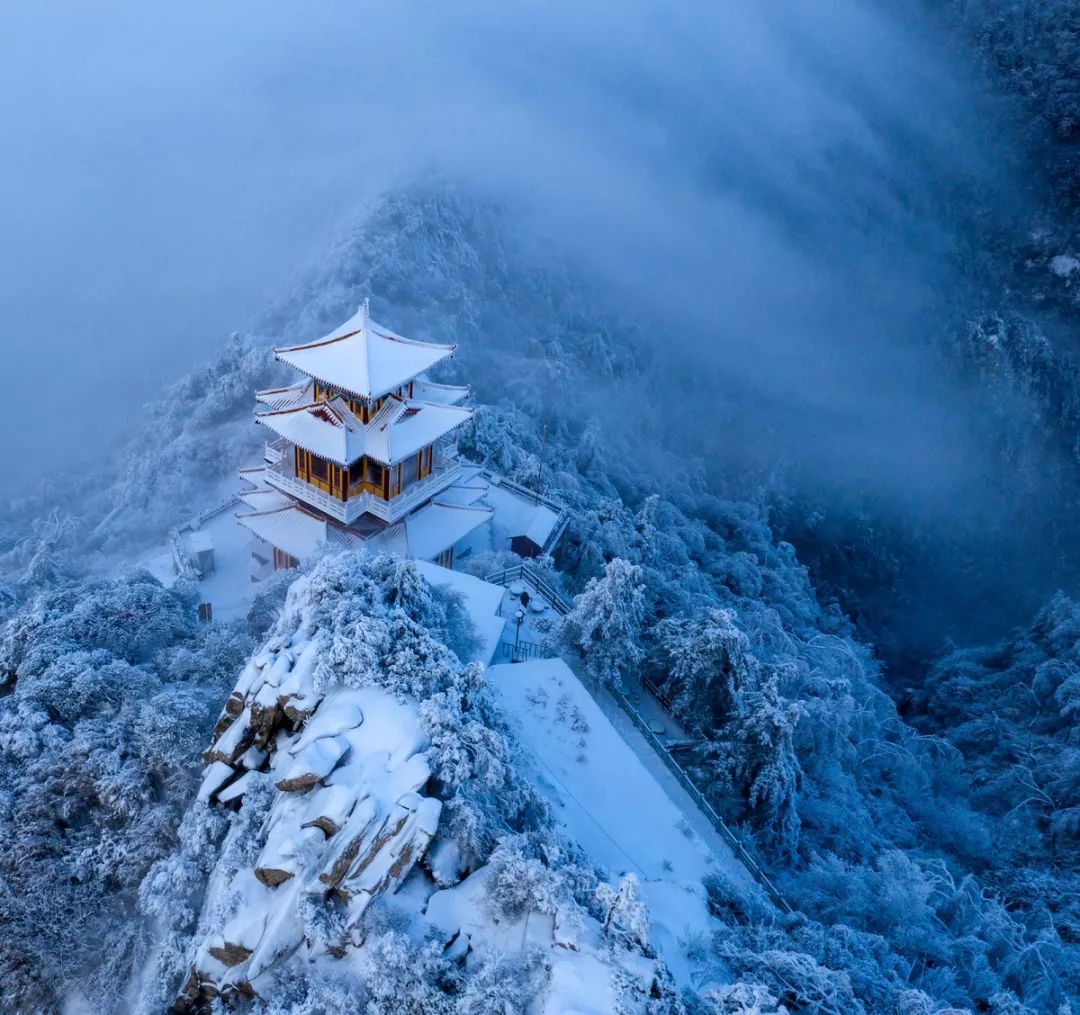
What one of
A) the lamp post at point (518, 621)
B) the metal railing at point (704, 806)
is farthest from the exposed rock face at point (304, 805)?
the lamp post at point (518, 621)

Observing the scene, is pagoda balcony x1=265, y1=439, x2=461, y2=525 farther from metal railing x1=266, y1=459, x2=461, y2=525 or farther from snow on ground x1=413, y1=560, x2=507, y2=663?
snow on ground x1=413, y1=560, x2=507, y2=663

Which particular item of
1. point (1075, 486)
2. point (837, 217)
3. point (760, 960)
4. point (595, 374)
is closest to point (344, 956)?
point (760, 960)

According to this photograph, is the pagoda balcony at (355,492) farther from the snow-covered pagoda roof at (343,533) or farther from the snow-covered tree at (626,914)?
the snow-covered tree at (626,914)

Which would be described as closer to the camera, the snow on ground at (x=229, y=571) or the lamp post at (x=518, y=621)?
the lamp post at (x=518, y=621)

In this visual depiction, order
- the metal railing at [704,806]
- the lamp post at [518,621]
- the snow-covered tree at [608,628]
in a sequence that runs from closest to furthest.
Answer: the metal railing at [704,806] < the snow-covered tree at [608,628] < the lamp post at [518,621]

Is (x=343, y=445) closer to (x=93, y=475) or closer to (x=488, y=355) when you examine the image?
(x=93, y=475)

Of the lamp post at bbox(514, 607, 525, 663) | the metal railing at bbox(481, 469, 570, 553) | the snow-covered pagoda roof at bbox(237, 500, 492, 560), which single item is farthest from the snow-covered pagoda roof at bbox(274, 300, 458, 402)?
the metal railing at bbox(481, 469, 570, 553)

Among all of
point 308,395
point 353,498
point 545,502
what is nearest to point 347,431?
point 353,498
